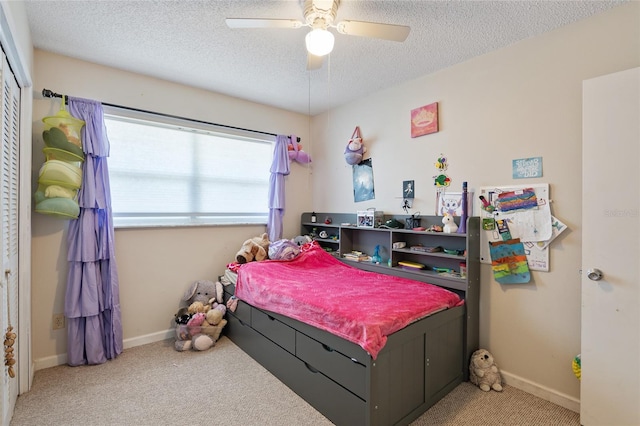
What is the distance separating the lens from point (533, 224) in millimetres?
2080

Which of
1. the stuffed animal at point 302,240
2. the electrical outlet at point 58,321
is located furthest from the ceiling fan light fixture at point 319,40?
the electrical outlet at point 58,321

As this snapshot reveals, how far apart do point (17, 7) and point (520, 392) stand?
12.9 ft

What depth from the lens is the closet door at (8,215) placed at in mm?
1566

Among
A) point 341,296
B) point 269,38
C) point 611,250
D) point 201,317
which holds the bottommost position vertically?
point 201,317

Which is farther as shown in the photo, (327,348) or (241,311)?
(241,311)

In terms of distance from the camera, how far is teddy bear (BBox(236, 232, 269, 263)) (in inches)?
122

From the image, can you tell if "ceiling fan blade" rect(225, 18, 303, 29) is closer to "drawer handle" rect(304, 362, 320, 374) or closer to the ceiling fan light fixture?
the ceiling fan light fixture

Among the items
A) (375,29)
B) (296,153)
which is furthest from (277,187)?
(375,29)

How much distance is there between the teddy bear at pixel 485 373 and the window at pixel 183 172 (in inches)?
97.0

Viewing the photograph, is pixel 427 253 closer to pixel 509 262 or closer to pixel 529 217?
pixel 509 262

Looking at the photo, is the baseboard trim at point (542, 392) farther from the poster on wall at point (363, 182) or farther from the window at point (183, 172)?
the window at point (183, 172)

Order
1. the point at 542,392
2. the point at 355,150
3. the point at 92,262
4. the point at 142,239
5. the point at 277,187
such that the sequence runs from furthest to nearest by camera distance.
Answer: the point at 277,187
the point at 355,150
the point at 142,239
the point at 92,262
the point at 542,392

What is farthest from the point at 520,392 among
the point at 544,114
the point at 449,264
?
the point at 544,114

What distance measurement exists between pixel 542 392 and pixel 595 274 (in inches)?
36.2
